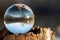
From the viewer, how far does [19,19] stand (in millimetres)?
1333

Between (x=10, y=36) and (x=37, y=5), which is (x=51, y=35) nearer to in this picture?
(x=10, y=36)

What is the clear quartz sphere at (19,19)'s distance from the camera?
1.33m

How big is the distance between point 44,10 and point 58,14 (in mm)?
288

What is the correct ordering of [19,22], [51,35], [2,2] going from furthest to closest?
[2,2] < [51,35] < [19,22]

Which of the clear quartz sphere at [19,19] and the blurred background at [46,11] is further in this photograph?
the blurred background at [46,11]

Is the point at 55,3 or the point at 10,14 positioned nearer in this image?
the point at 10,14

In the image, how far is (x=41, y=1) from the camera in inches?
178

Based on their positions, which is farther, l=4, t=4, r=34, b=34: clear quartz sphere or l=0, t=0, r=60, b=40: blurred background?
l=0, t=0, r=60, b=40: blurred background

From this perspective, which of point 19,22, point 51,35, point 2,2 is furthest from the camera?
point 2,2

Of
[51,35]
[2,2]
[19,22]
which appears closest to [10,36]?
[19,22]

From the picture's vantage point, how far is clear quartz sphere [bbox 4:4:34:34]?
1329 millimetres

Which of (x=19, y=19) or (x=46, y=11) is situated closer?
(x=19, y=19)

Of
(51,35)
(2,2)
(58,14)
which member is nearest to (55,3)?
(58,14)

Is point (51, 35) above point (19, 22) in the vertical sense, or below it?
below
